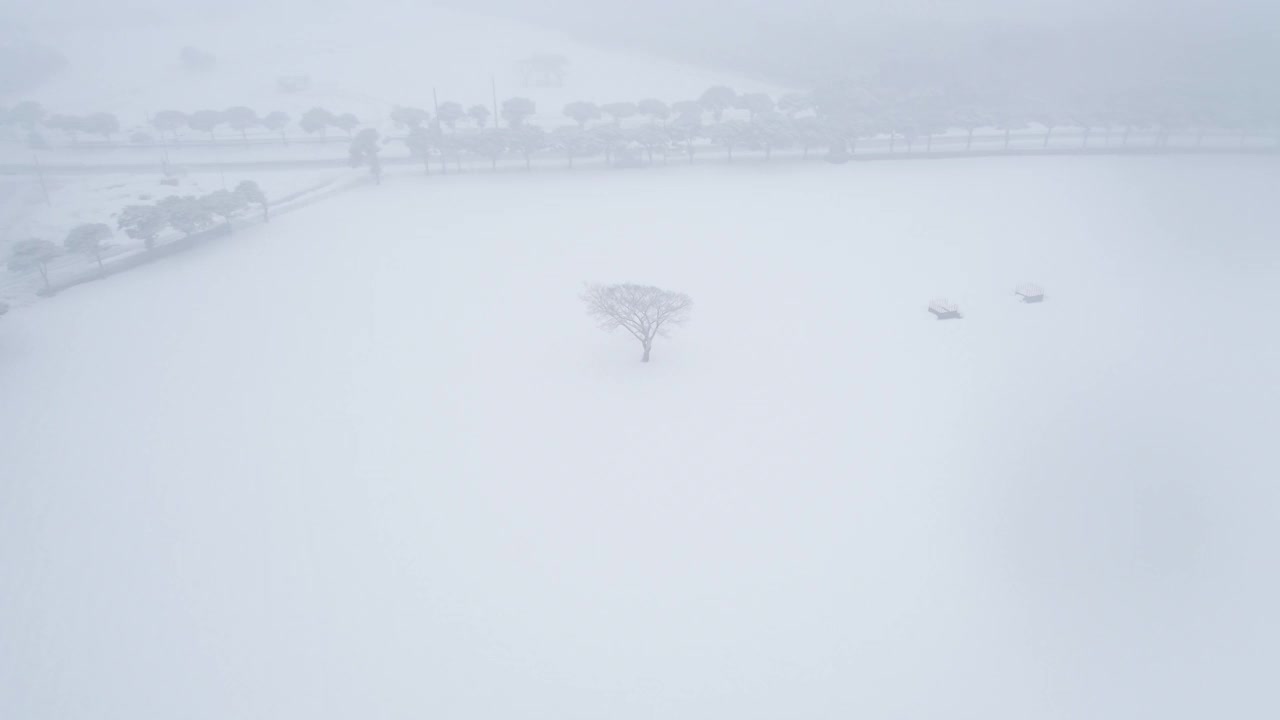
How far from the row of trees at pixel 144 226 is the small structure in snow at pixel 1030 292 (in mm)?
22561

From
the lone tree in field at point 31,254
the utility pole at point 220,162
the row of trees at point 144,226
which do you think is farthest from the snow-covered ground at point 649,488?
the utility pole at point 220,162

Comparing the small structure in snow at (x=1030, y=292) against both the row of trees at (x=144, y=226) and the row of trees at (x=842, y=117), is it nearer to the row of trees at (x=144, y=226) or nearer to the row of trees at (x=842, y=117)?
the row of trees at (x=842, y=117)

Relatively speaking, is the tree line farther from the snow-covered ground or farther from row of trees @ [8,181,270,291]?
the snow-covered ground

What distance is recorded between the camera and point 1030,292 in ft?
58.3

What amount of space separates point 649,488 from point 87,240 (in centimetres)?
1710

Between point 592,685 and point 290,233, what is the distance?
63.1ft

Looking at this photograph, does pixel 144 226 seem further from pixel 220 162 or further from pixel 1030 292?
pixel 1030 292

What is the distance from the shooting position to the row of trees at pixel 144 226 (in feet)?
58.3

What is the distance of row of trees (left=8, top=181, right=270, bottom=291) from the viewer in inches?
700

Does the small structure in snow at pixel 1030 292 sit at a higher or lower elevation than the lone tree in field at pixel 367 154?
lower

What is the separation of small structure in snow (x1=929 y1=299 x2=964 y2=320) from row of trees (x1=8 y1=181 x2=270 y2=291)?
2035 cm

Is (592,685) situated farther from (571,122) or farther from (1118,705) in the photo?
(571,122)

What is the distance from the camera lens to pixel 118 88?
139 feet

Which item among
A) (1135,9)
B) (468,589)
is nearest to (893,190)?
(468,589)
